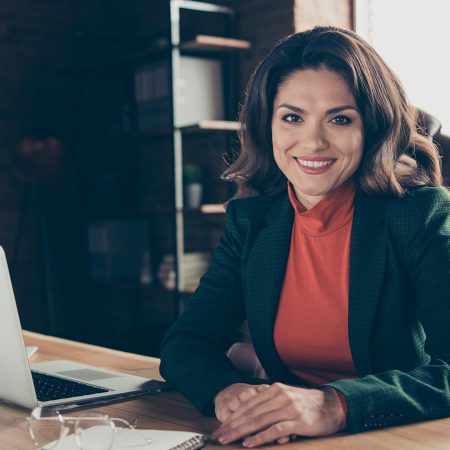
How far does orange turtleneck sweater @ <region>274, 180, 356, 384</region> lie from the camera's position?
4.76 ft

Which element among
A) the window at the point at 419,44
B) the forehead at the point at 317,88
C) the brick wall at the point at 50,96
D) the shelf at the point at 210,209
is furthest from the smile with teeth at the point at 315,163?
the brick wall at the point at 50,96

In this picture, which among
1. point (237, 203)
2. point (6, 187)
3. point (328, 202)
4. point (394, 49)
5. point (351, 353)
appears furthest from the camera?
point (6, 187)

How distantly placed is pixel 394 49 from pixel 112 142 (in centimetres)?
175

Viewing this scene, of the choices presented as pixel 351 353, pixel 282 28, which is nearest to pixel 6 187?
pixel 282 28

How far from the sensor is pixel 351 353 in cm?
141

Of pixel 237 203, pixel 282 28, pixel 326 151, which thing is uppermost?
pixel 282 28

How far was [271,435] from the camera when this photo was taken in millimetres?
1046

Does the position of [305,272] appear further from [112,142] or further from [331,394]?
[112,142]

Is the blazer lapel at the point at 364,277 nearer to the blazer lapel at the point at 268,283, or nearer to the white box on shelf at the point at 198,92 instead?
the blazer lapel at the point at 268,283

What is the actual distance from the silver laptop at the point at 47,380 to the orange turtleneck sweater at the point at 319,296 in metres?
0.29

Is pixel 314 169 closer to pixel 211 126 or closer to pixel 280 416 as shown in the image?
pixel 280 416

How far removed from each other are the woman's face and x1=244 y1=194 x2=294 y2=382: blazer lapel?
0.36 feet

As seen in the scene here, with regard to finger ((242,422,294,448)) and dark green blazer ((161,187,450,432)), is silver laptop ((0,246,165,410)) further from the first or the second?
finger ((242,422,294,448))

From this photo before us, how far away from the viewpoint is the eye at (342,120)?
4.74 feet
